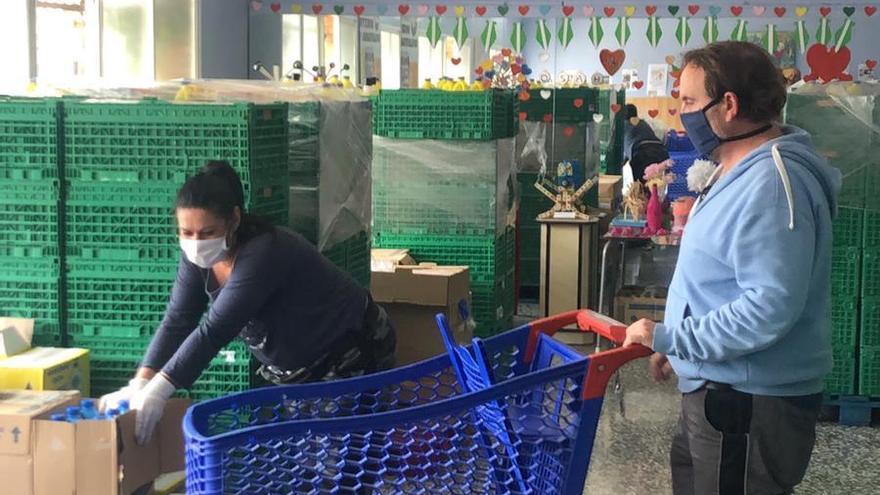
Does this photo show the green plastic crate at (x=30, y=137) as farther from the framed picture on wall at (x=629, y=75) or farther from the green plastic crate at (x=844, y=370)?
the framed picture on wall at (x=629, y=75)

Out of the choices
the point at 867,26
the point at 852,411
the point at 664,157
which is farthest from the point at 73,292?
the point at 867,26

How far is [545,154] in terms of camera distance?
895 centimetres

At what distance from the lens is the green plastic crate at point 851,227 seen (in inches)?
217

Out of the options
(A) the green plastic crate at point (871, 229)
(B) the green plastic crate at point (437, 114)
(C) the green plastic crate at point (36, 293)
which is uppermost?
(B) the green plastic crate at point (437, 114)

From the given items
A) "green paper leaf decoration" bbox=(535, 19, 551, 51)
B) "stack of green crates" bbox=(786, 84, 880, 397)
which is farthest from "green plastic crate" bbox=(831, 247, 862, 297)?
"green paper leaf decoration" bbox=(535, 19, 551, 51)

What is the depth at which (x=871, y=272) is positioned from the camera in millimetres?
5527

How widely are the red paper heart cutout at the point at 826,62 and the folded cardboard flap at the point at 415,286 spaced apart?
5.64 m

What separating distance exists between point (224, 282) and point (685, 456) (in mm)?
1309

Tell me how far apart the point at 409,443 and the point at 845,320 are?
4.01 metres

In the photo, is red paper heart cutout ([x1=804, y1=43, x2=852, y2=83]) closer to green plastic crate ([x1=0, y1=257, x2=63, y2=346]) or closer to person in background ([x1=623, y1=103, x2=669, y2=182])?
person in background ([x1=623, y1=103, x2=669, y2=182])

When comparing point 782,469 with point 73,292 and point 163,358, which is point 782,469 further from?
point 73,292

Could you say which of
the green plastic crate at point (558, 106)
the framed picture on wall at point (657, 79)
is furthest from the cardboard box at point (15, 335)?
the framed picture on wall at point (657, 79)

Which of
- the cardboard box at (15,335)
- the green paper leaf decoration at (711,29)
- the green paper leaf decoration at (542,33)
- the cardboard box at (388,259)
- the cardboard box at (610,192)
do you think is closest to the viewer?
the cardboard box at (15,335)

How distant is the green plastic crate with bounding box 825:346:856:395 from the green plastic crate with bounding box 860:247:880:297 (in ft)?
1.02
